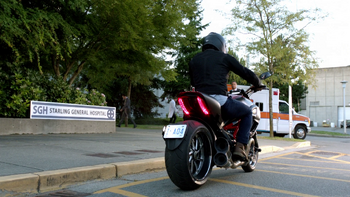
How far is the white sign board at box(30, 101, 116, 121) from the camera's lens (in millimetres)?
10117

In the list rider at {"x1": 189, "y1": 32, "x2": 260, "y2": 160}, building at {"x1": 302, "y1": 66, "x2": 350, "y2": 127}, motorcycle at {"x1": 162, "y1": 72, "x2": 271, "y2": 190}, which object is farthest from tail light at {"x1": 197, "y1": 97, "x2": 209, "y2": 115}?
building at {"x1": 302, "y1": 66, "x2": 350, "y2": 127}

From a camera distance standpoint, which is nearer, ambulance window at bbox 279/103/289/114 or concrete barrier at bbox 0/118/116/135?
concrete barrier at bbox 0/118/116/135

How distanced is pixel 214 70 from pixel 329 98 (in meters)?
49.1

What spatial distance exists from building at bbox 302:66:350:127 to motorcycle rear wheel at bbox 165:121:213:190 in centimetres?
4636

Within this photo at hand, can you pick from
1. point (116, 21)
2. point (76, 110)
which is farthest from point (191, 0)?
point (76, 110)

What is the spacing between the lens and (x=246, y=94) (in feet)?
17.6

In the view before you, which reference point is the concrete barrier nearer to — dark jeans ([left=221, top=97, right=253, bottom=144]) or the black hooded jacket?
the black hooded jacket

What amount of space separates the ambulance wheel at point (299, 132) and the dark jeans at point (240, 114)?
552 inches

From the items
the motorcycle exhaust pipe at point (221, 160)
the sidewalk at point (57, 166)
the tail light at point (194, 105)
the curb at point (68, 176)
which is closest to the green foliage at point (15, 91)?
the sidewalk at point (57, 166)

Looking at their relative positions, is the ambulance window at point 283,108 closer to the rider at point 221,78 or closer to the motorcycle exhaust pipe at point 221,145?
the rider at point 221,78

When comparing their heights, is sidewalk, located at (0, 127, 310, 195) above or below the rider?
below

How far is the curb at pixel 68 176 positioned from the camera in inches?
152

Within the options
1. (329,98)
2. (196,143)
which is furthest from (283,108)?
(329,98)

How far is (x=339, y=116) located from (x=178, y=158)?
162 feet
